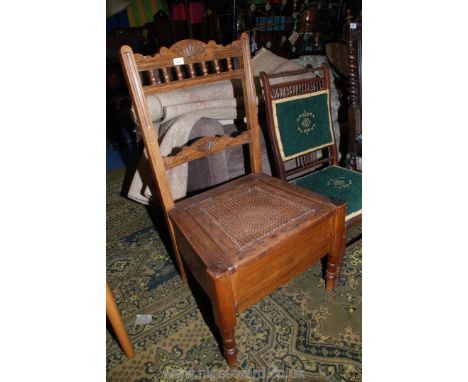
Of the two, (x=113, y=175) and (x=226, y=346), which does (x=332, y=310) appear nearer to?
(x=226, y=346)

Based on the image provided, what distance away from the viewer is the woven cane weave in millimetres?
1105

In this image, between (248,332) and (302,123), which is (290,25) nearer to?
(302,123)

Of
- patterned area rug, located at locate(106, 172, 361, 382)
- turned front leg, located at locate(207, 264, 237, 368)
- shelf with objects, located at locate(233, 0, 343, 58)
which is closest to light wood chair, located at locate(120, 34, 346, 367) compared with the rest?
turned front leg, located at locate(207, 264, 237, 368)

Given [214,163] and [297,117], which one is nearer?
[297,117]

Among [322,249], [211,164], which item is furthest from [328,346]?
[211,164]

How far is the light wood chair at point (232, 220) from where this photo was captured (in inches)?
39.8

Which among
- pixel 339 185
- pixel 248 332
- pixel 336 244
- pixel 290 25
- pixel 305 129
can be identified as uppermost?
pixel 290 25

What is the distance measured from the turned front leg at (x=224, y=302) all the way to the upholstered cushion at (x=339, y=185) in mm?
763

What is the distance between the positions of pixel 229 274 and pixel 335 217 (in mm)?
582

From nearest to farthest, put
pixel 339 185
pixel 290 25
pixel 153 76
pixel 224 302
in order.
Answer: pixel 224 302
pixel 153 76
pixel 339 185
pixel 290 25

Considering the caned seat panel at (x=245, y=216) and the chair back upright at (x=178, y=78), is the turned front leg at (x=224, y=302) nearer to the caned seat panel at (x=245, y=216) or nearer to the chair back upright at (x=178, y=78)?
the caned seat panel at (x=245, y=216)

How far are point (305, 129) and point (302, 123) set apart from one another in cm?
4

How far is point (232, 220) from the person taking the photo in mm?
1200

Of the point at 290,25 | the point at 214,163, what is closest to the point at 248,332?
the point at 214,163
